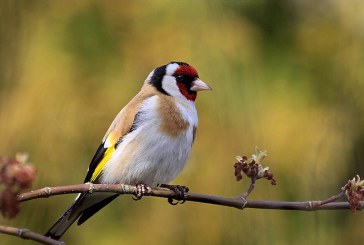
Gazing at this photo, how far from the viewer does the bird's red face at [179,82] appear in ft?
7.95

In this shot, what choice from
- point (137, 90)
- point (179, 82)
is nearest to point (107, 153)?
point (179, 82)

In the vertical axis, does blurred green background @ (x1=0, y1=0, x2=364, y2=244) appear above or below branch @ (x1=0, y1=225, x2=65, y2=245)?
above

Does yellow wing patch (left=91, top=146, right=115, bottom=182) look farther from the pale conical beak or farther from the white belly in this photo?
the pale conical beak

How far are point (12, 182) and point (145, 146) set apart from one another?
114cm

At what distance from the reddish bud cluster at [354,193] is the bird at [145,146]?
0.76 meters

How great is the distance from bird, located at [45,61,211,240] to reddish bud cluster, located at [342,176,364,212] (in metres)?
0.76

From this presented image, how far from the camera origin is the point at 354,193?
150cm

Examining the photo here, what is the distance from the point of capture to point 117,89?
409 cm

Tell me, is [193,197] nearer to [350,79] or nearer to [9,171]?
[9,171]

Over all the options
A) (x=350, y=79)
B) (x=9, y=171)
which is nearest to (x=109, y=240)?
(x=350, y=79)

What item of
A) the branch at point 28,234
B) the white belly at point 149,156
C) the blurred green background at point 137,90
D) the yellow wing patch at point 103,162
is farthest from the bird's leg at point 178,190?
the blurred green background at point 137,90

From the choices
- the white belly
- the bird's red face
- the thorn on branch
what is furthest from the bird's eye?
the thorn on branch

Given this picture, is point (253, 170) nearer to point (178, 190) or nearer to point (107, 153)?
point (178, 190)

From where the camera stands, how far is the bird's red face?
2.42 metres
